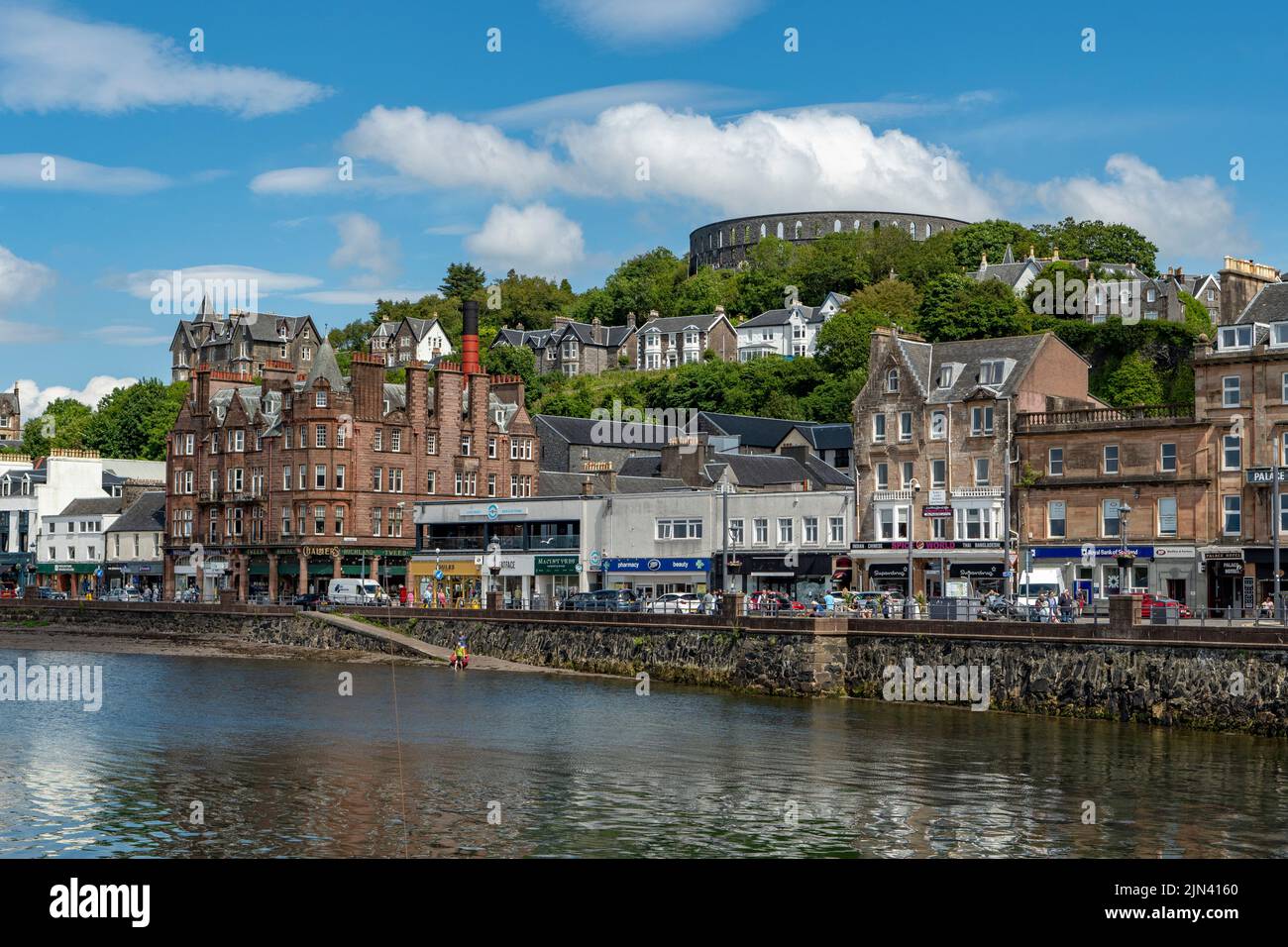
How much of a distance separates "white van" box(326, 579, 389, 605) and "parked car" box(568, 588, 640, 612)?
52.2ft

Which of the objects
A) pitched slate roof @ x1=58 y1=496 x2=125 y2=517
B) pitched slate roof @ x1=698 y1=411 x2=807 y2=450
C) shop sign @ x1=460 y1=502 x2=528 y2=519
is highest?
pitched slate roof @ x1=698 y1=411 x2=807 y2=450

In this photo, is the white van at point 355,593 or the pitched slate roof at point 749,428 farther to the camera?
the pitched slate roof at point 749,428

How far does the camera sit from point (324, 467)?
9894 centimetres

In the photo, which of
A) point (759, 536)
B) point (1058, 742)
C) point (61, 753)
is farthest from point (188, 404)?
point (1058, 742)

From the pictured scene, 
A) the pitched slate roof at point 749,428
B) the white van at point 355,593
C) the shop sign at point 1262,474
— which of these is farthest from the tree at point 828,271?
the shop sign at point 1262,474

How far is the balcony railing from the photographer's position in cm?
6819

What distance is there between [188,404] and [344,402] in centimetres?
1796

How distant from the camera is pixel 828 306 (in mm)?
166875

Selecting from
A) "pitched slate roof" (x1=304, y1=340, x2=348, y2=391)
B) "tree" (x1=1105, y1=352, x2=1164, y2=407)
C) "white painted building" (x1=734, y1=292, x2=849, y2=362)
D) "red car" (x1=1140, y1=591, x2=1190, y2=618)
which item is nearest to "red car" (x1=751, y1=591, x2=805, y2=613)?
"red car" (x1=1140, y1=591, x2=1190, y2=618)

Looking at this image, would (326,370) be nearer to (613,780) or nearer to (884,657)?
(884,657)

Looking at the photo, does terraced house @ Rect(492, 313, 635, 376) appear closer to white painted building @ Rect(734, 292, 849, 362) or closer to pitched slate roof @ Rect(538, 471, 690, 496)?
white painted building @ Rect(734, 292, 849, 362)

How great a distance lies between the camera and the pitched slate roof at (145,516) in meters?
116

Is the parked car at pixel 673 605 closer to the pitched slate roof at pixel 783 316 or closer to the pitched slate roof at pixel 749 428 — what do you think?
the pitched slate roof at pixel 749 428

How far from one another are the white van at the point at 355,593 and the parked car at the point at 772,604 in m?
24.3
